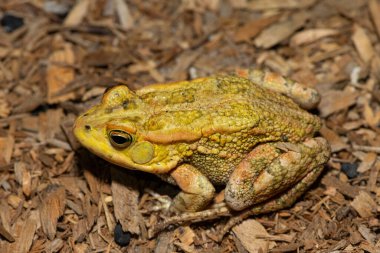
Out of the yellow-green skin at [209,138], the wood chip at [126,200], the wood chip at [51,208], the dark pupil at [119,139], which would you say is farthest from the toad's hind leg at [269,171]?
the wood chip at [51,208]

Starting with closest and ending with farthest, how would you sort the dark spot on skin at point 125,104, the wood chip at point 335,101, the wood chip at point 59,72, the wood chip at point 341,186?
1. the dark spot on skin at point 125,104
2. the wood chip at point 341,186
3. the wood chip at point 335,101
4. the wood chip at point 59,72

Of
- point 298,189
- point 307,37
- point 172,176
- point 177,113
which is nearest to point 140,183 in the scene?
point 172,176

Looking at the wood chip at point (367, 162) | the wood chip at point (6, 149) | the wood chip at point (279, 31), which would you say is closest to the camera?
the wood chip at point (367, 162)

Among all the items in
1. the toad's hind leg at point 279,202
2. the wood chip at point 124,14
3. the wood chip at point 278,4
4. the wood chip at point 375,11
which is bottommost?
the toad's hind leg at point 279,202

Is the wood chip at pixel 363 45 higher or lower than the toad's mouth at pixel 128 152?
higher

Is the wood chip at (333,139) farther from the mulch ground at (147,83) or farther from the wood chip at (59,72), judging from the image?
the wood chip at (59,72)

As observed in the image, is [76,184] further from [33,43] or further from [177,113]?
[33,43]

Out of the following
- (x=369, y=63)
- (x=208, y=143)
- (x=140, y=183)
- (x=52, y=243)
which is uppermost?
(x=369, y=63)

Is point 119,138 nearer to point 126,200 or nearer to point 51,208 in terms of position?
point 126,200
